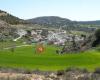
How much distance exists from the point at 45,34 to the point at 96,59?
139 meters

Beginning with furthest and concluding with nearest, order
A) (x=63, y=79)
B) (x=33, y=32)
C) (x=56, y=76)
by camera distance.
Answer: (x=33, y=32) → (x=56, y=76) → (x=63, y=79)

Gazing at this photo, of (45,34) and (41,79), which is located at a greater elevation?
(41,79)

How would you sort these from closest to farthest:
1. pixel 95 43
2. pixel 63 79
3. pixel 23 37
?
pixel 63 79 < pixel 95 43 < pixel 23 37

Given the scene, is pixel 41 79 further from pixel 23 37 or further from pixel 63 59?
pixel 23 37

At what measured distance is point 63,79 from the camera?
1836 centimetres

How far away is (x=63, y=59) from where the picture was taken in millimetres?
35562

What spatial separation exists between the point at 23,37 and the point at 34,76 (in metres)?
134

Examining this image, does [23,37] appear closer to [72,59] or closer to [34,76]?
[72,59]

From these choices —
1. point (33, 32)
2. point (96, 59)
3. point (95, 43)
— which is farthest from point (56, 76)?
point (33, 32)

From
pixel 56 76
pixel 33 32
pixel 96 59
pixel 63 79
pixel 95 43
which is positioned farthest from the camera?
pixel 33 32

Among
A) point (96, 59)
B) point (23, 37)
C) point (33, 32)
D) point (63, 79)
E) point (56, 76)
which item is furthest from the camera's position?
point (33, 32)

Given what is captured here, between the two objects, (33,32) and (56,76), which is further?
(33,32)

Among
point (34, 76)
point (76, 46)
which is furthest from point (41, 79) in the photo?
point (76, 46)

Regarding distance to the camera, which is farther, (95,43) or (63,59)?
(95,43)
